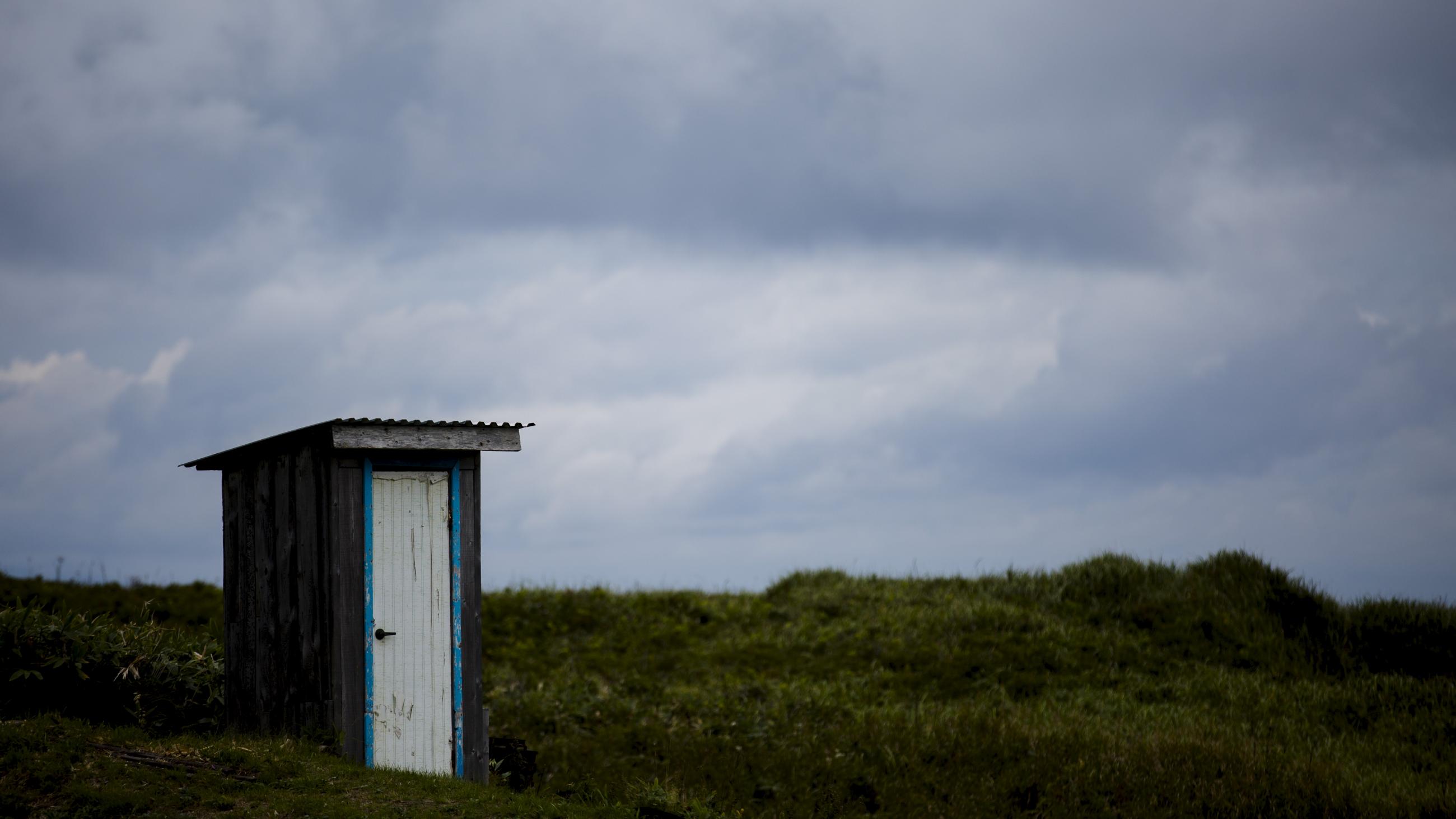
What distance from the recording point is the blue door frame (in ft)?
37.1

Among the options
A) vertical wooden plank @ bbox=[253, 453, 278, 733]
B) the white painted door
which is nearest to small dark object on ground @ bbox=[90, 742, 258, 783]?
vertical wooden plank @ bbox=[253, 453, 278, 733]

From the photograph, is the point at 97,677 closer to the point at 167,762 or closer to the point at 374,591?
the point at 167,762

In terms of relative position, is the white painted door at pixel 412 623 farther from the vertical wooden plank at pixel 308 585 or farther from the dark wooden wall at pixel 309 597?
the vertical wooden plank at pixel 308 585

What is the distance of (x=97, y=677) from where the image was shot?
12.3 meters

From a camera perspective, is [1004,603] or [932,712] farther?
[1004,603]

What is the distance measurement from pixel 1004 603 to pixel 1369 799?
968cm

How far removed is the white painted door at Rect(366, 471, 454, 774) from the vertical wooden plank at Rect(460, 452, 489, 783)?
0.18m

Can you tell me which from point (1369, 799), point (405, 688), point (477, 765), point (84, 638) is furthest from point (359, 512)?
point (1369, 799)

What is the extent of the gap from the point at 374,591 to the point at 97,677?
12.5 feet

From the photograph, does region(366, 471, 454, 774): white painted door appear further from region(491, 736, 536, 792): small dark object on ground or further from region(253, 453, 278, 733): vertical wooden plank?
region(491, 736, 536, 792): small dark object on ground

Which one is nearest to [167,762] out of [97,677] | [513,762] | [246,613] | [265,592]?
[265,592]

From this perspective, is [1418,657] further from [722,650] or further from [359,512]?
[359,512]

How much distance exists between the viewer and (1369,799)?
541 inches

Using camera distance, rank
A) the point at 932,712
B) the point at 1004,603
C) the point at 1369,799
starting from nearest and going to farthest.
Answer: the point at 1369,799
the point at 932,712
the point at 1004,603
